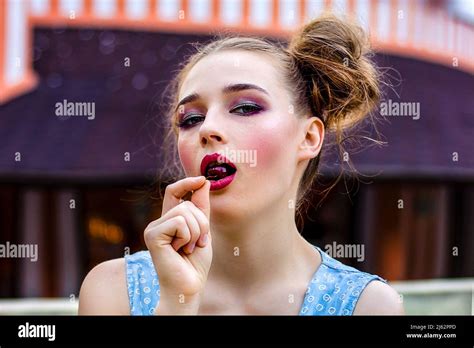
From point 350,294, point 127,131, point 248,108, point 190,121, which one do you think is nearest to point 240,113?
point 248,108

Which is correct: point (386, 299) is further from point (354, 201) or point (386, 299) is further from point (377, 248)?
point (354, 201)

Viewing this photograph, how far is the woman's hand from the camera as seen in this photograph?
1.60 m

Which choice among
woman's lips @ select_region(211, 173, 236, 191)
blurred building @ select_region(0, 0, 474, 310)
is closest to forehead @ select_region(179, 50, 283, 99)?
woman's lips @ select_region(211, 173, 236, 191)

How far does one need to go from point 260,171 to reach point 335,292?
1.12ft

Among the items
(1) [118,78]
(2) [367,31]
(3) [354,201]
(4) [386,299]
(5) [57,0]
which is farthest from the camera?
(3) [354,201]

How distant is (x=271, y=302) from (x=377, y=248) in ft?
9.74

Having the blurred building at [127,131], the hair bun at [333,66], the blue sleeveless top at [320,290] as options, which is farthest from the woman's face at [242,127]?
the blurred building at [127,131]

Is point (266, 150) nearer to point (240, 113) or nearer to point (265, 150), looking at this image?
point (265, 150)

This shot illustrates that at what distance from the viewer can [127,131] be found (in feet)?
14.0

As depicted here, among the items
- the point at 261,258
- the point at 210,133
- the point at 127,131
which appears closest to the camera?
the point at 210,133

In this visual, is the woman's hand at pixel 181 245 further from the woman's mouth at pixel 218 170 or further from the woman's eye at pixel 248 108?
the woman's eye at pixel 248 108

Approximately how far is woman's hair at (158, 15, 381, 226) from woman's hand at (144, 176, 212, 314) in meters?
0.40
